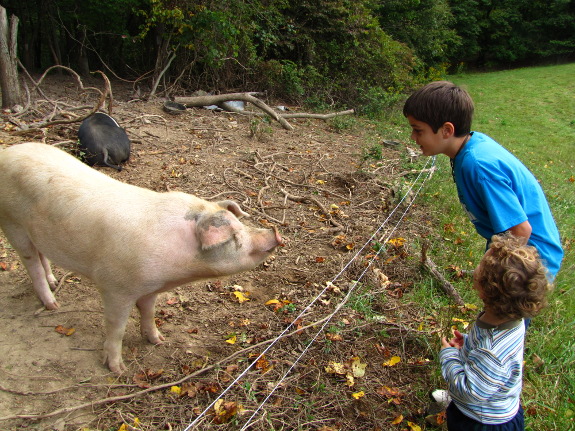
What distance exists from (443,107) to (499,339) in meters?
1.33

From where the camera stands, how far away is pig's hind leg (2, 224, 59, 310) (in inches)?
122

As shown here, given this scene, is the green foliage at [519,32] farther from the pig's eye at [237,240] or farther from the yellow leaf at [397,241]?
the pig's eye at [237,240]

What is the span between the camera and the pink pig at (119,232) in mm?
2510

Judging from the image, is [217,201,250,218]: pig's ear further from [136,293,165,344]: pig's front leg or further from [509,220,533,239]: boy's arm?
[509,220,533,239]: boy's arm

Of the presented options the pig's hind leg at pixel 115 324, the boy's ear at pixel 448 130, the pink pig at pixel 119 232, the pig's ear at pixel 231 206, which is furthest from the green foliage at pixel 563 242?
the pig's hind leg at pixel 115 324

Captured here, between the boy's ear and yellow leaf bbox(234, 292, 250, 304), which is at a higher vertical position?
the boy's ear

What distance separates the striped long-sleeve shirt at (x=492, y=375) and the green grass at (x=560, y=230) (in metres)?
0.79

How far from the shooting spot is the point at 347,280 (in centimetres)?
399

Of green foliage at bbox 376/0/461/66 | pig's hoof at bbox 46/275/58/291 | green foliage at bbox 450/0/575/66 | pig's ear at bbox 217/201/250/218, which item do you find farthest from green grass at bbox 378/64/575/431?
green foliage at bbox 450/0/575/66

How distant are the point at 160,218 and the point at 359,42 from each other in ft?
44.2

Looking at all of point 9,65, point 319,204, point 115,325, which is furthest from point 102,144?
point 115,325

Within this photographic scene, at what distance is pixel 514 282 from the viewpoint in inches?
76.0

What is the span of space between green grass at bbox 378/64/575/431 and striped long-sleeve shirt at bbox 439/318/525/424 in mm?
789

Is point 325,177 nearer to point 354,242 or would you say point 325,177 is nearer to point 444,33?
point 354,242
